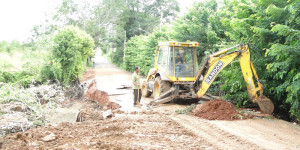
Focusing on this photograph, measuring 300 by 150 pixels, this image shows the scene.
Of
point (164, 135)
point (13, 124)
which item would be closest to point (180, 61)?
point (164, 135)

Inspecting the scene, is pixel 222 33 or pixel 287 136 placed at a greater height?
pixel 222 33

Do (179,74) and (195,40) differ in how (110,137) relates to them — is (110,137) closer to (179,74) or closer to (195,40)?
(179,74)

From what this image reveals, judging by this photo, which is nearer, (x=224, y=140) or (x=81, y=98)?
(x=224, y=140)

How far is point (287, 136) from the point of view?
6.32 meters

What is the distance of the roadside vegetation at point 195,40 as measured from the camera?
24.3ft

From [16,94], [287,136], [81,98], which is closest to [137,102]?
[16,94]

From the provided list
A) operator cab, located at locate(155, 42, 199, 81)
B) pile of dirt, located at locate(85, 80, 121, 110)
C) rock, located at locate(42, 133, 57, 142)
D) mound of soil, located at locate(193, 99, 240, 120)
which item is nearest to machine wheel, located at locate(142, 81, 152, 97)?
pile of dirt, located at locate(85, 80, 121, 110)

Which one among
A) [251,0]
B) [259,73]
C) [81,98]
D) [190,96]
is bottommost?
[81,98]

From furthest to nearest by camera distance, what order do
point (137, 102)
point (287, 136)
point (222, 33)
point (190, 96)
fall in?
1. point (222, 33)
2. point (137, 102)
3. point (190, 96)
4. point (287, 136)

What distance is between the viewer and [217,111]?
846 cm

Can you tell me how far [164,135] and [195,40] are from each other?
926cm

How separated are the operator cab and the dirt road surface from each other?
261 centimetres

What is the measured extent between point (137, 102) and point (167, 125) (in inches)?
151

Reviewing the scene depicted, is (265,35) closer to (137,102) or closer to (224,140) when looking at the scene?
(224,140)
